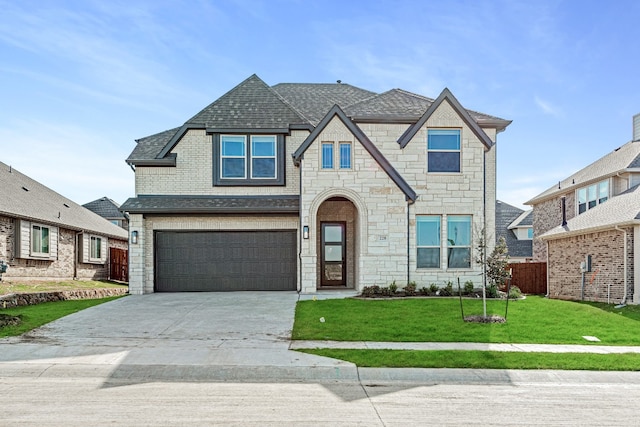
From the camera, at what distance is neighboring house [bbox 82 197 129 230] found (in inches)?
1585

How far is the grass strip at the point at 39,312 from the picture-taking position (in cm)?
1158

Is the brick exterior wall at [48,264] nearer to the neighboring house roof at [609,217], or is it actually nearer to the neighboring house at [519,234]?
the neighboring house roof at [609,217]

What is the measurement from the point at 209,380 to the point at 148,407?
1746mm

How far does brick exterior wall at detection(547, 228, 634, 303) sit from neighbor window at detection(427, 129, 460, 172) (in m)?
6.73

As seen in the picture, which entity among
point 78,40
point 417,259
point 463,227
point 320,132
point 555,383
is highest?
point 78,40

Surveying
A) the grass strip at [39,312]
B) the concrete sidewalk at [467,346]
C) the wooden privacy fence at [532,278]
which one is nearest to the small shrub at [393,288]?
the concrete sidewalk at [467,346]

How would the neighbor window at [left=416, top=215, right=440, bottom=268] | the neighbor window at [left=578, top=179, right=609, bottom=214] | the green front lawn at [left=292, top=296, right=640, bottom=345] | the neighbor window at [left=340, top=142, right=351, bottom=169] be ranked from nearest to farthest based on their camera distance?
1. the green front lawn at [left=292, top=296, right=640, bottom=345]
2. the neighbor window at [left=340, top=142, right=351, bottom=169]
3. the neighbor window at [left=416, top=215, right=440, bottom=268]
4. the neighbor window at [left=578, top=179, right=609, bottom=214]

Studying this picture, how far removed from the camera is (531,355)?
9.55m

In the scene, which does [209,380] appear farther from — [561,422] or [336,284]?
[336,284]

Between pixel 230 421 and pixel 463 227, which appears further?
pixel 463 227

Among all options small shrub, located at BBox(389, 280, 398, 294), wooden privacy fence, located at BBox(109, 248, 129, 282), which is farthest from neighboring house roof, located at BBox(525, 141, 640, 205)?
wooden privacy fence, located at BBox(109, 248, 129, 282)

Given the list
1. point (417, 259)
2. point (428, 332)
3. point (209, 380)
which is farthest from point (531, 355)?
point (417, 259)

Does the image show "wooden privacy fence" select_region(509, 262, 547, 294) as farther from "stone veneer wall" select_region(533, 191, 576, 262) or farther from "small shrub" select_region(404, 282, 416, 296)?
"small shrub" select_region(404, 282, 416, 296)

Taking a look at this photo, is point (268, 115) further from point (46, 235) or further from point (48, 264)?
point (48, 264)
